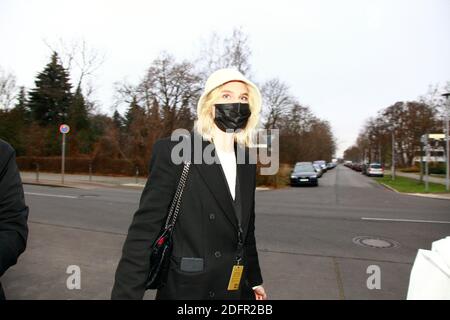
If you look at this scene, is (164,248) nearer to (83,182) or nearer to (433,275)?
(433,275)

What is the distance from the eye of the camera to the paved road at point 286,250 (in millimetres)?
3953

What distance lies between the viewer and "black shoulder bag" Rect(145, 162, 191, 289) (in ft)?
5.13

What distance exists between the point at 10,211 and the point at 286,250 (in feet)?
16.9

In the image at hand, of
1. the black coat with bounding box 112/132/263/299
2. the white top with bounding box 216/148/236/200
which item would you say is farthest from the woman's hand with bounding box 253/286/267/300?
the white top with bounding box 216/148/236/200

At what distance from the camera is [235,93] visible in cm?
207

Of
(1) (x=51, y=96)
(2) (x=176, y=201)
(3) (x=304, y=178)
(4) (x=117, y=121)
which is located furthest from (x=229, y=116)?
(1) (x=51, y=96)

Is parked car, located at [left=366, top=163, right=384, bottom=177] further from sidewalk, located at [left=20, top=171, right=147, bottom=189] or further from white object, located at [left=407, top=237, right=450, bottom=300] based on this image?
white object, located at [left=407, top=237, right=450, bottom=300]

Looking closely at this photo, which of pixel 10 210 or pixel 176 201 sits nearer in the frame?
pixel 10 210

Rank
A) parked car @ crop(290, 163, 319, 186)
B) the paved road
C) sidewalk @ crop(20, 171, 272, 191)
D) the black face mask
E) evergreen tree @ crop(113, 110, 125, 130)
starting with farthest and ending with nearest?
evergreen tree @ crop(113, 110, 125, 130) < parked car @ crop(290, 163, 319, 186) < sidewalk @ crop(20, 171, 272, 191) < the paved road < the black face mask

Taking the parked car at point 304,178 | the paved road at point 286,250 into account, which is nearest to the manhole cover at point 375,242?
the paved road at point 286,250

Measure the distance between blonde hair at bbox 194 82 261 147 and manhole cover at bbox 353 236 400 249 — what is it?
5.27 meters

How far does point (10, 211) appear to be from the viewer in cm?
155

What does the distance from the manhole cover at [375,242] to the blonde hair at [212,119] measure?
17.3 feet

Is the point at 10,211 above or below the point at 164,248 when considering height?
above
